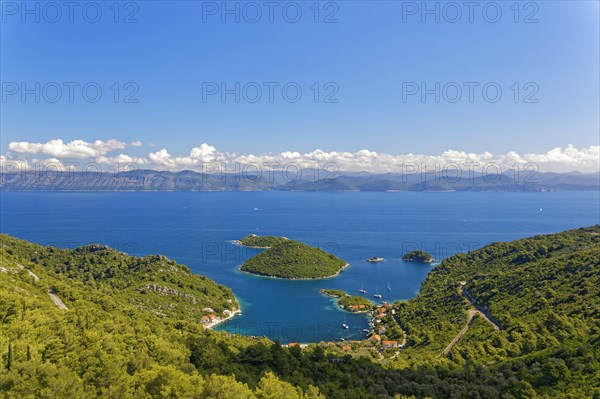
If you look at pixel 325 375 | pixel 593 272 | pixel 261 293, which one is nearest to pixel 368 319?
pixel 261 293

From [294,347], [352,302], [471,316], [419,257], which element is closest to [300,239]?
[419,257]

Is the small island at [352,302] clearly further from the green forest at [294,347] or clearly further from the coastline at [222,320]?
the coastline at [222,320]

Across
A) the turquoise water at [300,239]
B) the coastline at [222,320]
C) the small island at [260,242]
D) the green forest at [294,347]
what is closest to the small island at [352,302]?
the turquoise water at [300,239]

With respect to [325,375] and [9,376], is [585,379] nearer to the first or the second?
[325,375]

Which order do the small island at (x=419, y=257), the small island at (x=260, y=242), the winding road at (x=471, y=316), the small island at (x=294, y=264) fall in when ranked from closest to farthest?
the winding road at (x=471, y=316), the small island at (x=294, y=264), the small island at (x=419, y=257), the small island at (x=260, y=242)

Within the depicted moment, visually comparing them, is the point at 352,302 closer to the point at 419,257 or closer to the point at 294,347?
the point at 294,347

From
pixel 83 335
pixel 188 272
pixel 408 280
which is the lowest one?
pixel 408 280
